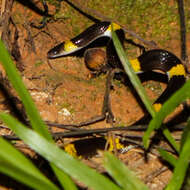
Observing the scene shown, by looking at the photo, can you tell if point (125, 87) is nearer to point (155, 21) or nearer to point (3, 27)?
point (155, 21)

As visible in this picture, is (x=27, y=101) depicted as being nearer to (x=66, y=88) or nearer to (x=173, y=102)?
(x=173, y=102)

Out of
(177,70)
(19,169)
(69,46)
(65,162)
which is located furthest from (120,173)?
(69,46)

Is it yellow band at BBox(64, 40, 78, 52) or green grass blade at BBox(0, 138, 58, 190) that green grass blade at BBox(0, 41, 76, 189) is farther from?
yellow band at BBox(64, 40, 78, 52)

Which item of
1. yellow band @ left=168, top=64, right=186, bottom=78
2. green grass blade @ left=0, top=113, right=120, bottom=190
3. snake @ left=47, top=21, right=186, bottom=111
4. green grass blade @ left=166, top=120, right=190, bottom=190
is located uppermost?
snake @ left=47, top=21, right=186, bottom=111

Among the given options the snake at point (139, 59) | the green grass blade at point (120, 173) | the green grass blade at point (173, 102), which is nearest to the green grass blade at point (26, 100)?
the green grass blade at point (120, 173)

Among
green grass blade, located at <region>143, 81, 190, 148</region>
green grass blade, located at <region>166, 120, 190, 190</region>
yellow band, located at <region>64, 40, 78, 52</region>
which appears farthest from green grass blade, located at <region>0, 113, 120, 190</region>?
yellow band, located at <region>64, 40, 78, 52</region>

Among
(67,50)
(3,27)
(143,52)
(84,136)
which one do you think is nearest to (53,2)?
(67,50)

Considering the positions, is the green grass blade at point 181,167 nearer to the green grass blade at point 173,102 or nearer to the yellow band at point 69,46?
the green grass blade at point 173,102
